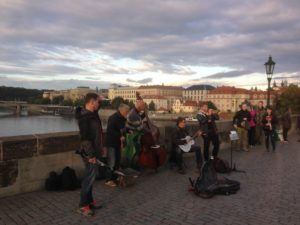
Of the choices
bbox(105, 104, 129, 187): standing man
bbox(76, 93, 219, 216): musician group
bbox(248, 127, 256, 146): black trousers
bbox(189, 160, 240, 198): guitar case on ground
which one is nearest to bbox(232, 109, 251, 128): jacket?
bbox(248, 127, 256, 146): black trousers

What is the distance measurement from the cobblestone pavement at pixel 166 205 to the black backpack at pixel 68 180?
200 millimetres

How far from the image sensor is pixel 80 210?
503 centimetres

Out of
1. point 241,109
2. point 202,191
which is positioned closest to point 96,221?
point 202,191

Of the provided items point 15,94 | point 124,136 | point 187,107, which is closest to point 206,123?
point 124,136

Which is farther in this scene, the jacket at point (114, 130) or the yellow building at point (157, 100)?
the yellow building at point (157, 100)

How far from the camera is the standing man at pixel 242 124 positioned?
11922 millimetres

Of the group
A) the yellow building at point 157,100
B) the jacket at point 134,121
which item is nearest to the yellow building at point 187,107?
the yellow building at point 157,100

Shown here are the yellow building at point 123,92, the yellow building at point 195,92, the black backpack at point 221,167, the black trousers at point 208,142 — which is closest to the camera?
the black backpack at point 221,167

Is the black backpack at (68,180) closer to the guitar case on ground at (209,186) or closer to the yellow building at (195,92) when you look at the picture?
the guitar case on ground at (209,186)

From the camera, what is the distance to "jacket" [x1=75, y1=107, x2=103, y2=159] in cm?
503

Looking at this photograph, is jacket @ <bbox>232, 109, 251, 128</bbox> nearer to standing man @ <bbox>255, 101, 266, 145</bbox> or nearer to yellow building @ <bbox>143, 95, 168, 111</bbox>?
standing man @ <bbox>255, 101, 266, 145</bbox>

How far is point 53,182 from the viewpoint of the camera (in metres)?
6.11

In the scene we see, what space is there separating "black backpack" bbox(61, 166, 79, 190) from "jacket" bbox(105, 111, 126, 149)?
0.86m

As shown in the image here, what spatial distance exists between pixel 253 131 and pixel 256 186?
6.60 m
